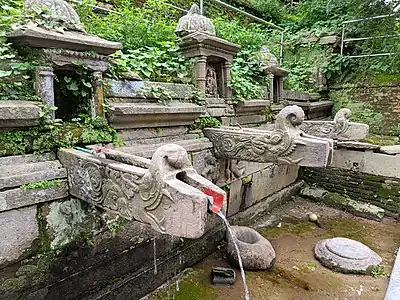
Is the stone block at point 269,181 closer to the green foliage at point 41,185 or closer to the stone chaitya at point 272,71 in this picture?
the stone chaitya at point 272,71

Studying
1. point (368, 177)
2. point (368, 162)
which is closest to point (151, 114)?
point (368, 162)

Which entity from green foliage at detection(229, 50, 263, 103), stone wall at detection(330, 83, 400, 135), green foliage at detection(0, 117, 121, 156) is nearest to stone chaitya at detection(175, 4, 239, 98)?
green foliage at detection(229, 50, 263, 103)

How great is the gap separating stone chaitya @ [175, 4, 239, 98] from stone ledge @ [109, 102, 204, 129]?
1.74ft

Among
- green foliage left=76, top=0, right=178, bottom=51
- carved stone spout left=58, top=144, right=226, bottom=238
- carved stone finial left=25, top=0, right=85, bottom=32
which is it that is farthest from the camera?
green foliage left=76, top=0, right=178, bottom=51

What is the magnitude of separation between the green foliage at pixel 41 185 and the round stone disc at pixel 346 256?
349cm

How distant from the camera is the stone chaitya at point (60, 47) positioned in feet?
7.69

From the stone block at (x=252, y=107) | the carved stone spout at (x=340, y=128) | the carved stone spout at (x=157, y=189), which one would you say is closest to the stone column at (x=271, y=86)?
the stone block at (x=252, y=107)

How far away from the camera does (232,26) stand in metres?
7.16

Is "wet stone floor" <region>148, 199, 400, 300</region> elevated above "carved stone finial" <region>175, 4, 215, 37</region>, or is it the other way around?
"carved stone finial" <region>175, 4, 215, 37</region>

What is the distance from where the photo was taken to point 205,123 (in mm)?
4152

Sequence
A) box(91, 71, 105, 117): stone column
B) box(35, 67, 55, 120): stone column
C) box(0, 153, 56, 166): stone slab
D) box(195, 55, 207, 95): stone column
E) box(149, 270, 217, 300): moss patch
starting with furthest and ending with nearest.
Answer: box(195, 55, 207, 95): stone column
box(149, 270, 217, 300): moss patch
box(91, 71, 105, 117): stone column
box(35, 67, 55, 120): stone column
box(0, 153, 56, 166): stone slab

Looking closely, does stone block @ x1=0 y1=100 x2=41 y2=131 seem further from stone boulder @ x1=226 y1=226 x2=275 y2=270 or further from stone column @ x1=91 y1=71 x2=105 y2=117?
stone boulder @ x1=226 y1=226 x2=275 y2=270

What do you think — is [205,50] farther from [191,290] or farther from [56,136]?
[191,290]

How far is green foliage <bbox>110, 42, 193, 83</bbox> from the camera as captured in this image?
142 inches
